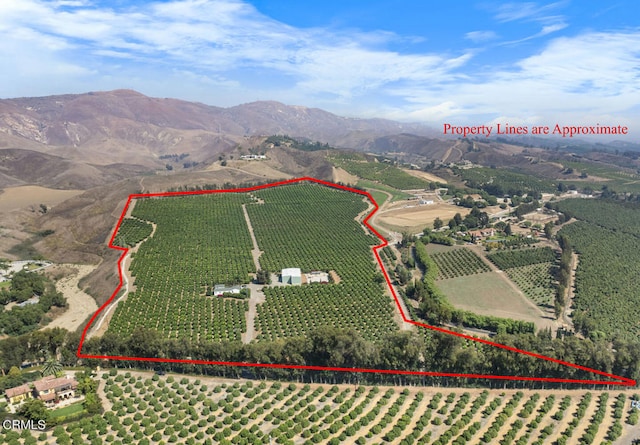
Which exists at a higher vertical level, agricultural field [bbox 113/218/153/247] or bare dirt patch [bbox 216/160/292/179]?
bare dirt patch [bbox 216/160/292/179]

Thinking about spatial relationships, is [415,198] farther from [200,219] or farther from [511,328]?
[511,328]

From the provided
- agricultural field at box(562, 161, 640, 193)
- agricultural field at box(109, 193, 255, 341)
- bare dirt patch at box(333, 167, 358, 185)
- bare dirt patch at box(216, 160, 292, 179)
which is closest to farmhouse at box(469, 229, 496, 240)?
agricultural field at box(109, 193, 255, 341)

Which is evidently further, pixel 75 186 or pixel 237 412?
pixel 75 186

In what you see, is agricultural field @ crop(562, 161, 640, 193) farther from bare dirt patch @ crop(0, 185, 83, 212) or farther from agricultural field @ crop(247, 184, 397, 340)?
bare dirt patch @ crop(0, 185, 83, 212)

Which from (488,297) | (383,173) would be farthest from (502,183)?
(488,297)

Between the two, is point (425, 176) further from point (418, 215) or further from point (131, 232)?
point (131, 232)

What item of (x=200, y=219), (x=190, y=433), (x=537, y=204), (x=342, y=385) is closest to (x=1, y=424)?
(x=190, y=433)
